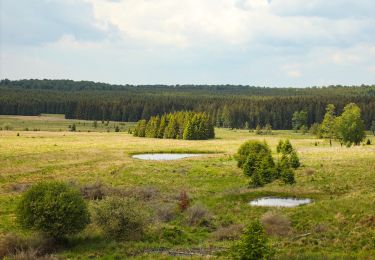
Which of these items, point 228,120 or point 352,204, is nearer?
point 352,204

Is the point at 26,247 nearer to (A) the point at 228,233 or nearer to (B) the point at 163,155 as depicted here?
(A) the point at 228,233

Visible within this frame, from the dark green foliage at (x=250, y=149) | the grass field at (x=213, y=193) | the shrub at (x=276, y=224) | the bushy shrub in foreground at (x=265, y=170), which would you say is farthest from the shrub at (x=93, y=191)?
the dark green foliage at (x=250, y=149)

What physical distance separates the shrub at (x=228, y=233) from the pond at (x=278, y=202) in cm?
640

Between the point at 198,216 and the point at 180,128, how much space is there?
299 ft

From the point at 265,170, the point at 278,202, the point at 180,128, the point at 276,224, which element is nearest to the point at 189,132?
the point at 180,128

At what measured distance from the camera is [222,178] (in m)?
48.9

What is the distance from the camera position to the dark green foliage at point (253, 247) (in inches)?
787

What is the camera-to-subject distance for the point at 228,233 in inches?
1057

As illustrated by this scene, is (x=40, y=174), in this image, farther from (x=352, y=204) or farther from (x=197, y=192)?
(x=352, y=204)

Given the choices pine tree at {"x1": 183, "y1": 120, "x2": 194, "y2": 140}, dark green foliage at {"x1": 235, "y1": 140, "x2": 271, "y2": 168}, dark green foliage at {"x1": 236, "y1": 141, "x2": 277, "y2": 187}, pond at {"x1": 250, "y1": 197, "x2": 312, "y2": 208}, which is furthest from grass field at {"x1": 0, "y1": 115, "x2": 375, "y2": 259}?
pine tree at {"x1": 183, "y1": 120, "x2": 194, "y2": 140}

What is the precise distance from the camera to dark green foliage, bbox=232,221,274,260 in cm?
1998

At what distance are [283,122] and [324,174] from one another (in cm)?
13406

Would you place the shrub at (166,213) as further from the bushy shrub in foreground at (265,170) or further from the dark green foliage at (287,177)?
the dark green foliage at (287,177)

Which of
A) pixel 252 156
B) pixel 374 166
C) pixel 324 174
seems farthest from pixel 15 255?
pixel 374 166
